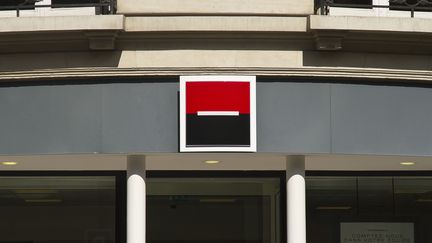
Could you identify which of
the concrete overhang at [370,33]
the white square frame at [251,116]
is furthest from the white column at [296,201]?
the concrete overhang at [370,33]

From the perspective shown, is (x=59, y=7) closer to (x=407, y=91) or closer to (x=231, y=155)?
(x=231, y=155)

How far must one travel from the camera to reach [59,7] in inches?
581

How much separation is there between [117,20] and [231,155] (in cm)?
269

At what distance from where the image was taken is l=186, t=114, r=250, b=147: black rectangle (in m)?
14.1

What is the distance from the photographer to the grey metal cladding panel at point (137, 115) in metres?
14.2

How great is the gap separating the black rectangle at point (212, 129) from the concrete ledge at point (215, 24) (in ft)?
4.39

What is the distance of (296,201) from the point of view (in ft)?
48.1

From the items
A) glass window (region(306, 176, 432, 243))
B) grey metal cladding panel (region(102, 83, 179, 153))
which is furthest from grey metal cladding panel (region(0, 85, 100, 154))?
glass window (region(306, 176, 432, 243))

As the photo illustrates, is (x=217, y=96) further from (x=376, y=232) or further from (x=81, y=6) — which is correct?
(x=376, y=232)

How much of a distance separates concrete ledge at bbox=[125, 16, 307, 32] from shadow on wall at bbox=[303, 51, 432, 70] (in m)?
0.48

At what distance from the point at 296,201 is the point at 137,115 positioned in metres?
2.79

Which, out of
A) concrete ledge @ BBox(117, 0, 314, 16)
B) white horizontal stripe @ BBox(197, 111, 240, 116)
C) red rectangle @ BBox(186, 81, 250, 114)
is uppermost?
concrete ledge @ BBox(117, 0, 314, 16)

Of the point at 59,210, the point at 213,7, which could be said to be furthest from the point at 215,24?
the point at 59,210

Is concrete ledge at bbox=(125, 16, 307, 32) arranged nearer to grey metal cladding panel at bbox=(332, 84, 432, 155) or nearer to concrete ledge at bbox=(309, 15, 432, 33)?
concrete ledge at bbox=(309, 15, 432, 33)
